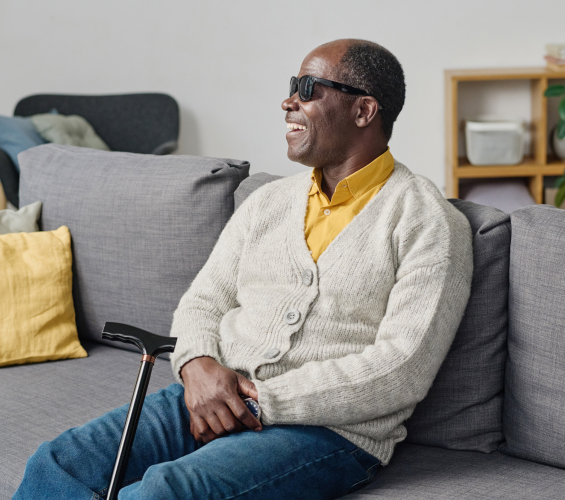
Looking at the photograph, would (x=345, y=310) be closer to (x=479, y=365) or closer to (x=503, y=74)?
(x=479, y=365)

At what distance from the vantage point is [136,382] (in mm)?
1210

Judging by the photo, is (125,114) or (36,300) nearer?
(36,300)

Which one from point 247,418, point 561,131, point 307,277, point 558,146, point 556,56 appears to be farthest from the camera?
point 558,146

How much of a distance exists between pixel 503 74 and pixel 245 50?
1.40 metres

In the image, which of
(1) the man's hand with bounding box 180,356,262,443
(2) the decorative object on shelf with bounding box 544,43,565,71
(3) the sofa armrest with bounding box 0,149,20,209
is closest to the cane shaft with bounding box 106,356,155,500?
(1) the man's hand with bounding box 180,356,262,443

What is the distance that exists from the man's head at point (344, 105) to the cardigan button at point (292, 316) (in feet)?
1.09

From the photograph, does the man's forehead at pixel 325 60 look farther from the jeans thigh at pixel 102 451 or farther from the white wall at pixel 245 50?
the white wall at pixel 245 50

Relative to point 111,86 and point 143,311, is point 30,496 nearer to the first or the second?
point 143,311

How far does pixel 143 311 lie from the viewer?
6.00ft

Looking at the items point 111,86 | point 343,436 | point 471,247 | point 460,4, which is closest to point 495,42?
point 460,4

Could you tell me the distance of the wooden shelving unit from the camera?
324 centimetres

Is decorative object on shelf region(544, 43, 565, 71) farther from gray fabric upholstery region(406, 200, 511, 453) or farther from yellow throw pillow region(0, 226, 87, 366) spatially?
yellow throw pillow region(0, 226, 87, 366)

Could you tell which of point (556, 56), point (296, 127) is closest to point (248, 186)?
point (296, 127)

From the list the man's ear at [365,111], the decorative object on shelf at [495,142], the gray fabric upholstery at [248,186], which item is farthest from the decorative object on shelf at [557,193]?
the man's ear at [365,111]
